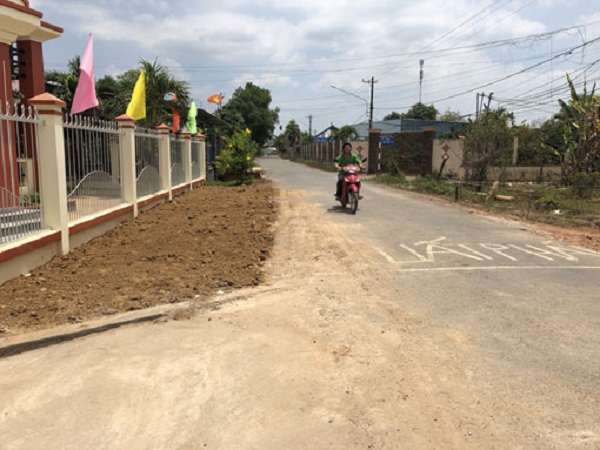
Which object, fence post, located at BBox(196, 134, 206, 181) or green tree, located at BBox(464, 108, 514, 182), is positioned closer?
green tree, located at BBox(464, 108, 514, 182)

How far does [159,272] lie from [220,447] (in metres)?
3.74

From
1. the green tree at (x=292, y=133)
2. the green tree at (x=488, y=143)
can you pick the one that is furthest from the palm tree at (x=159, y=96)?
the green tree at (x=292, y=133)

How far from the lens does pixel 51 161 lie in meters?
6.55

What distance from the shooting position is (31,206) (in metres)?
6.34

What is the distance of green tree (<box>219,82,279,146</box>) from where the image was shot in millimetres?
74188

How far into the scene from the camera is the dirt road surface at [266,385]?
9.45 ft

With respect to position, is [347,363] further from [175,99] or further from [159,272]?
[175,99]

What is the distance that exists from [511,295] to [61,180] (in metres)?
6.00

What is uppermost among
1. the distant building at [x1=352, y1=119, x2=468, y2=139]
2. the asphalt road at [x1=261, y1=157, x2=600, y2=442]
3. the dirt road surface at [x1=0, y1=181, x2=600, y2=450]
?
the distant building at [x1=352, y1=119, x2=468, y2=139]

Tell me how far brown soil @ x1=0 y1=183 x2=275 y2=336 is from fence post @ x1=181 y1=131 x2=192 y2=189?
7.45 meters

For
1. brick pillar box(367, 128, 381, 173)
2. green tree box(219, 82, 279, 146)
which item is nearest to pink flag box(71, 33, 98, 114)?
brick pillar box(367, 128, 381, 173)

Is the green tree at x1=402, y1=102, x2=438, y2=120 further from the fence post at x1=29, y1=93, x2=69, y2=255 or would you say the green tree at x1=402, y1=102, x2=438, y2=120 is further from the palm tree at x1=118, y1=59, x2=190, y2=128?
the fence post at x1=29, y1=93, x2=69, y2=255

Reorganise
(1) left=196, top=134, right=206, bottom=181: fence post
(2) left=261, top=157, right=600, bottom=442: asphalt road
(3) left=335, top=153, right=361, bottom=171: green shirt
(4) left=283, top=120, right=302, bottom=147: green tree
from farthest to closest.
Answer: (4) left=283, top=120, right=302, bottom=147: green tree < (1) left=196, top=134, right=206, bottom=181: fence post < (3) left=335, top=153, right=361, bottom=171: green shirt < (2) left=261, top=157, right=600, bottom=442: asphalt road

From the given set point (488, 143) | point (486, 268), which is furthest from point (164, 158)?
point (488, 143)
